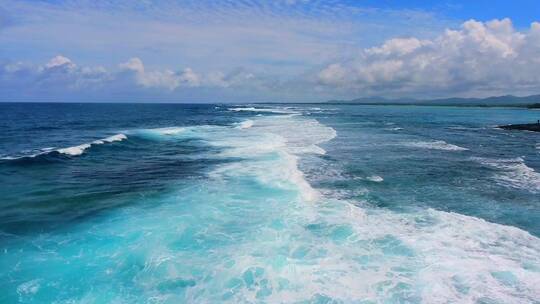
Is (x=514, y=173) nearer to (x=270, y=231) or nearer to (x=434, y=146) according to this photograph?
(x=434, y=146)

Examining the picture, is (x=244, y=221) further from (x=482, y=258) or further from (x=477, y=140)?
(x=477, y=140)

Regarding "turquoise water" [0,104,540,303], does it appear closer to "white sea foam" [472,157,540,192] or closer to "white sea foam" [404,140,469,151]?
"white sea foam" [472,157,540,192]

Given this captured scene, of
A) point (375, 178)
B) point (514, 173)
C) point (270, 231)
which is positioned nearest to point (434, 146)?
point (514, 173)

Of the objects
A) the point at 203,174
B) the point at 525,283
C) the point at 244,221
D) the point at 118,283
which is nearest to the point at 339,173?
the point at 203,174

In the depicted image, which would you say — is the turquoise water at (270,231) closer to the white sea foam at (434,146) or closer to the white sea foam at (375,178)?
the white sea foam at (375,178)

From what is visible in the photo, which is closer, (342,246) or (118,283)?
(118,283)
